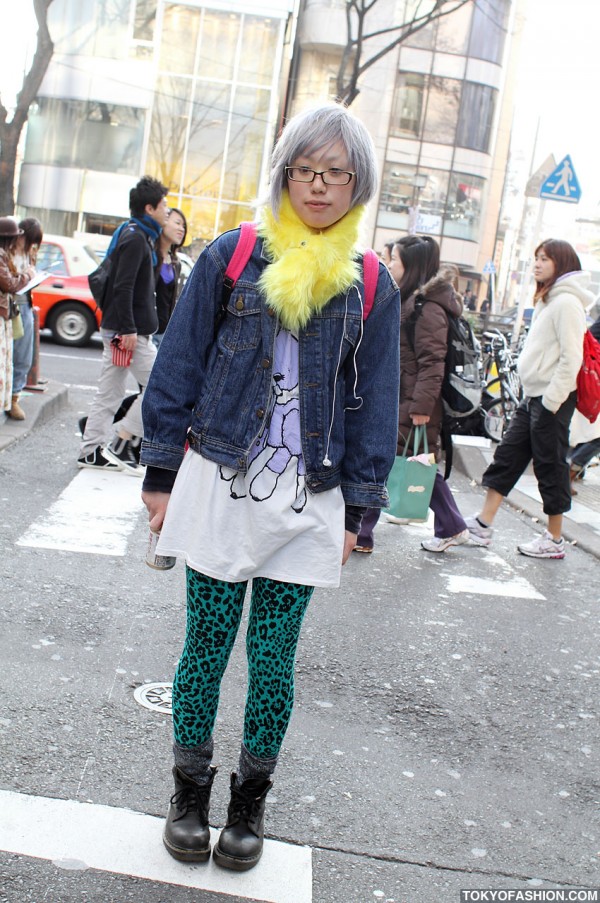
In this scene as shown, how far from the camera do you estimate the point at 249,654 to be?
2760 millimetres

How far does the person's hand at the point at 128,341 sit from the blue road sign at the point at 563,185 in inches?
292

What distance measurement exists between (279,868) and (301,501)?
3.27 feet

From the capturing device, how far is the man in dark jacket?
23.5 feet

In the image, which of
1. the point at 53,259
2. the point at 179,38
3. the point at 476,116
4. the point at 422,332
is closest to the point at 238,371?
the point at 422,332

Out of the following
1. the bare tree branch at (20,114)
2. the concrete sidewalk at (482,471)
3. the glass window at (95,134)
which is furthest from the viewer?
the glass window at (95,134)

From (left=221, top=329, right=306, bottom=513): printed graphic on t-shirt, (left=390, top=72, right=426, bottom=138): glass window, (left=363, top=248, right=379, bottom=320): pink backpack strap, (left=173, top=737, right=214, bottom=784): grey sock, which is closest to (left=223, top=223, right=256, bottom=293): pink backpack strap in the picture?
(left=221, top=329, right=306, bottom=513): printed graphic on t-shirt

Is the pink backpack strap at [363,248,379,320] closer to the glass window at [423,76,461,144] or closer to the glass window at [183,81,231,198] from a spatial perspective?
the glass window at [183,81,231,198]

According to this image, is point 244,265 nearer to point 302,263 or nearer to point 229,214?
point 302,263

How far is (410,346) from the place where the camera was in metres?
6.29

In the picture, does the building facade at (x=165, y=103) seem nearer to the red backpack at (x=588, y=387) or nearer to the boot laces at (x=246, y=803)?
the red backpack at (x=588, y=387)

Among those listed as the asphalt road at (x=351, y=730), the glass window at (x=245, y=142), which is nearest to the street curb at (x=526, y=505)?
the asphalt road at (x=351, y=730)

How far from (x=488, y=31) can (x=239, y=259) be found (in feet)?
146

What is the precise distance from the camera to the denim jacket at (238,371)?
2.54 meters

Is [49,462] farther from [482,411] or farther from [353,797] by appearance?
[482,411]
